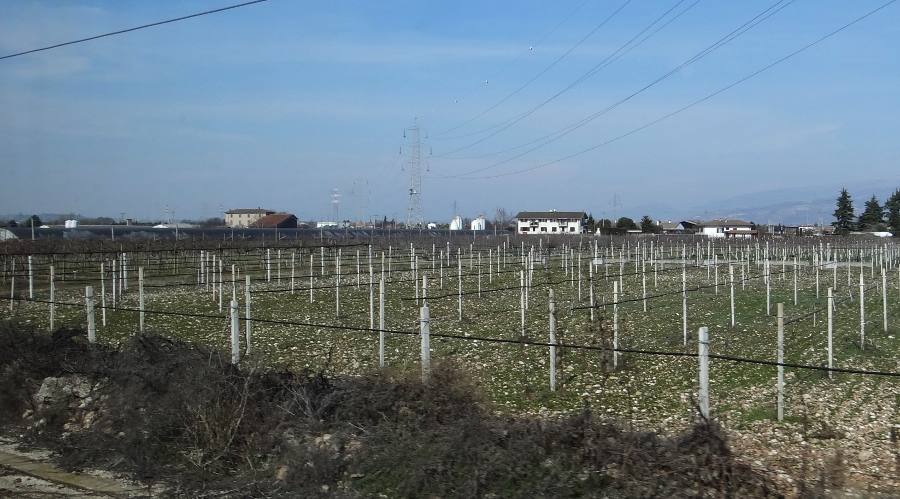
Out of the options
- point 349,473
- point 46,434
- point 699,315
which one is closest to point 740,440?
point 349,473

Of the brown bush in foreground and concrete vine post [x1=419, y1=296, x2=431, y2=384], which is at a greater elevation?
concrete vine post [x1=419, y1=296, x2=431, y2=384]

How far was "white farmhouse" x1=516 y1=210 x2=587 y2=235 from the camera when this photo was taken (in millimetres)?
124500

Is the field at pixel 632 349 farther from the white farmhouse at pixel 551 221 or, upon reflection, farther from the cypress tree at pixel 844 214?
the white farmhouse at pixel 551 221

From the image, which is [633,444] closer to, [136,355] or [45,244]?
[136,355]

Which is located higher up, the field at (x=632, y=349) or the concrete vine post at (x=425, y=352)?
the concrete vine post at (x=425, y=352)

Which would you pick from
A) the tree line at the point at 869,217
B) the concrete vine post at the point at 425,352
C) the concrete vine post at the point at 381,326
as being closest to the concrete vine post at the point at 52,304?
the concrete vine post at the point at 381,326

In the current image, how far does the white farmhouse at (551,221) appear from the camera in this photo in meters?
124

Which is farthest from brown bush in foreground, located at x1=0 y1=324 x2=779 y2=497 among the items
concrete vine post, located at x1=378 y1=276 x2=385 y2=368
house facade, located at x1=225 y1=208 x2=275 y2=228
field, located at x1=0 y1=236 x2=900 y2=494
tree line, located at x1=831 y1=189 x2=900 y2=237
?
house facade, located at x1=225 y1=208 x2=275 y2=228

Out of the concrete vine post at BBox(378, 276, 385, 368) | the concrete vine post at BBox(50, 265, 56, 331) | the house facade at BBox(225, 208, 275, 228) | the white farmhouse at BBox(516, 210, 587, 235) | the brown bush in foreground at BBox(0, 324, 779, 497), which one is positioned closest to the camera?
the brown bush in foreground at BBox(0, 324, 779, 497)

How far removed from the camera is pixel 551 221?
127 m

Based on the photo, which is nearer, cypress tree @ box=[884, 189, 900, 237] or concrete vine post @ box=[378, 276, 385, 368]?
concrete vine post @ box=[378, 276, 385, 368]

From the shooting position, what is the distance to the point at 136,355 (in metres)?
9.91

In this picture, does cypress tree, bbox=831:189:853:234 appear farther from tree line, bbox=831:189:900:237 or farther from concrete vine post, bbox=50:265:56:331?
concrete vine post, bbox=50:265:56:331

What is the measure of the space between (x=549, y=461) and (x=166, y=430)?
14.3 feet
